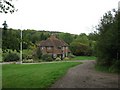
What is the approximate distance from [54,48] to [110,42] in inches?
1794

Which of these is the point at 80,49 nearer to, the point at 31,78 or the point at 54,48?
the point at 54,48

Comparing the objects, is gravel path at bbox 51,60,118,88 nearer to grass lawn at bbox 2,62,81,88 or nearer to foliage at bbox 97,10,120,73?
grass lawn at bbox 2,62,81,88

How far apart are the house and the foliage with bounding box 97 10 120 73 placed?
3650 centimetres

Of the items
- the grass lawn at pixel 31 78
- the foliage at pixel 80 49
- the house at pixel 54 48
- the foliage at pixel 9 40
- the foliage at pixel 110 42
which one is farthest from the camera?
the foliage at pixel 80 49

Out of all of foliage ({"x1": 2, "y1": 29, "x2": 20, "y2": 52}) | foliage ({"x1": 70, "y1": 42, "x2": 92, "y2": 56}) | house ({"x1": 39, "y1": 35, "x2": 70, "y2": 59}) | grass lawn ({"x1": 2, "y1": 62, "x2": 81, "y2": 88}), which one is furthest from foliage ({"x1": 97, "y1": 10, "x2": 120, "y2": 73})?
foliage ({"x1": 70, "y1": 42, "x2": 92, "y2": 56})

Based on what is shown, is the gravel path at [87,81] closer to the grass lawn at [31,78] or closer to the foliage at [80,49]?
the grass lawn at [31,78]

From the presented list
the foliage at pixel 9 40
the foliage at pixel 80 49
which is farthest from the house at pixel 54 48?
the foliage at pixel 9 40

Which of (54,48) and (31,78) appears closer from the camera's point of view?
(31,78)

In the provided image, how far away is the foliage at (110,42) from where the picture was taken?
2686 centimetres

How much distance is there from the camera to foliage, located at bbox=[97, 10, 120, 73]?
1057 inches

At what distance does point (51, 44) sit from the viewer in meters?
73.4

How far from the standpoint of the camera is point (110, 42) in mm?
28344

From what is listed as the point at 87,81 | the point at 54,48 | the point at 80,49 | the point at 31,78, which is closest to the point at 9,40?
the point at 87,81

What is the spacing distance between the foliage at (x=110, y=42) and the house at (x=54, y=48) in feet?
120
